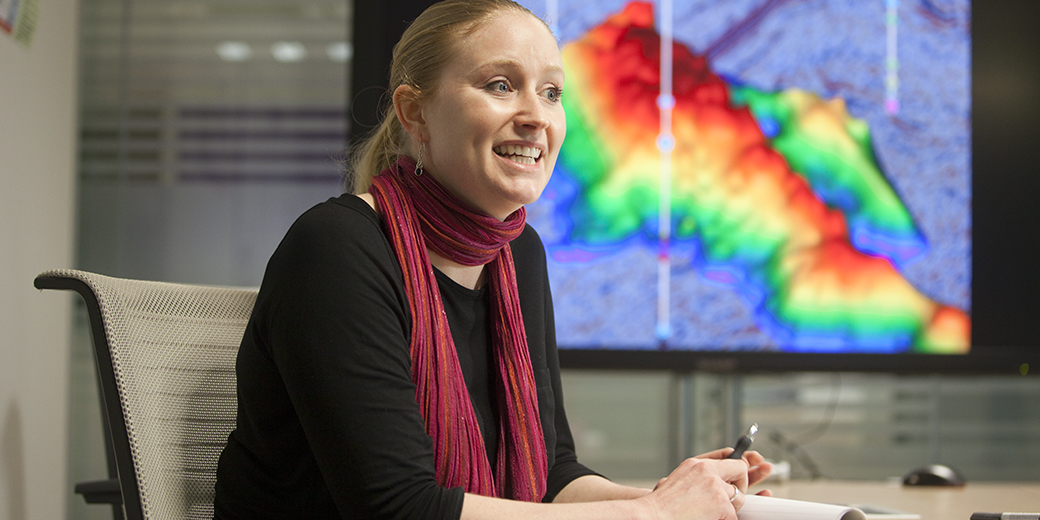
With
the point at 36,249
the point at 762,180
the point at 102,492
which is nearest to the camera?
the point at 102,492

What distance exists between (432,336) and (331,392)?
0.17 metres

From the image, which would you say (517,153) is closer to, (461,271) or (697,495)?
(461,271)

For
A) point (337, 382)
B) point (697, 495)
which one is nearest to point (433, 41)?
point (337, 382)

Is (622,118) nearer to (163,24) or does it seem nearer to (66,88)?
(66,88)

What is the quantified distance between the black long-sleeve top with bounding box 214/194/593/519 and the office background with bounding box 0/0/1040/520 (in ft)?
3.78

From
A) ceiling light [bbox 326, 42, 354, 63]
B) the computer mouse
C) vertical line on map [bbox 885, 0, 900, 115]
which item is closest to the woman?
the computer mouse

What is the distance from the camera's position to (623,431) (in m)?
2.63

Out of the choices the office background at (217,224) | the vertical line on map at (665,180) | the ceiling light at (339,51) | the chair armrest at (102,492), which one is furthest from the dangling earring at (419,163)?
the ceiling light at (339,51)

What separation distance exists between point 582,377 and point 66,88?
174 centimetres

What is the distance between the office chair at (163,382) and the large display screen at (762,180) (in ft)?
3.83

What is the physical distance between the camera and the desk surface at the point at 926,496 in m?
1.43

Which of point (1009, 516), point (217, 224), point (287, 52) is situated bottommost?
point (1009, 516)

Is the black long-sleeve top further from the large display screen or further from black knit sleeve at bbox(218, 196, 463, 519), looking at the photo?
the large display screen

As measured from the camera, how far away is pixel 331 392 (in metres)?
0.85
